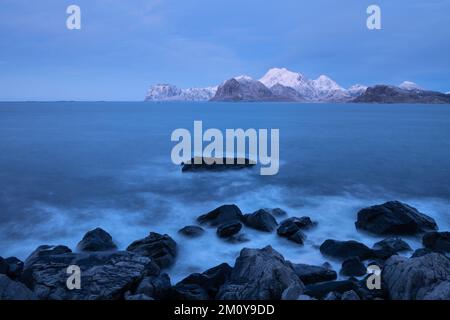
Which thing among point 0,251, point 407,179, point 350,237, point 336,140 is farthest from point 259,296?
point 336,140

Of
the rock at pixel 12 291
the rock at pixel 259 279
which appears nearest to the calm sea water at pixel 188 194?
the rock at pixel 259 279

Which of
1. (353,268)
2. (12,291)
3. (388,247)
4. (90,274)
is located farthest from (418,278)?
(12,291)

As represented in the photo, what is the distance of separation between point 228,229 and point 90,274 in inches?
201

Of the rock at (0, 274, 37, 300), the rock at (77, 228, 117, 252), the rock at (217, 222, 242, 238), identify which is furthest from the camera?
the rock at (217, 222, 242, 238)

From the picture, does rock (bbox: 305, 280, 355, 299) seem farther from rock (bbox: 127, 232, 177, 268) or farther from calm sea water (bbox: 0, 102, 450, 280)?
rock (bbox: 127, 232, 177, 268)

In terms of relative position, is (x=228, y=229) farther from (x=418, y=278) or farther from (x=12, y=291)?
(x=12, y=291)

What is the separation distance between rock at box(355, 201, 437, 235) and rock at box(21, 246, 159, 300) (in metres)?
7.78

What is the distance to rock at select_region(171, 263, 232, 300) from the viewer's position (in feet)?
27.0

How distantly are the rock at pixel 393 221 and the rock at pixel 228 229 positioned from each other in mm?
4541

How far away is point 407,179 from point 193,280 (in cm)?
1655

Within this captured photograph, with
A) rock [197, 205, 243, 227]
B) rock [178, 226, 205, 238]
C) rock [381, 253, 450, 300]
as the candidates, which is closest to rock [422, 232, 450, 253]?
rock [381, 253, 450, 300]

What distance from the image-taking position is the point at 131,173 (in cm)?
2297

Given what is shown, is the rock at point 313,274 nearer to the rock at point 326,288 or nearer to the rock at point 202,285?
the rock at point 326,288
